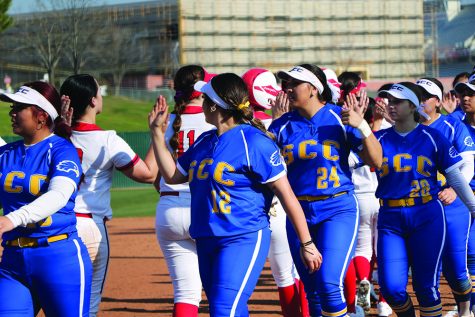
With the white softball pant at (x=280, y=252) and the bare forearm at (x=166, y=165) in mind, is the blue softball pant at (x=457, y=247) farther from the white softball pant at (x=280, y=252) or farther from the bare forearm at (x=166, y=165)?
the bare forearm at (x=166, y=165)

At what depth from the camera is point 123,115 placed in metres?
52.8

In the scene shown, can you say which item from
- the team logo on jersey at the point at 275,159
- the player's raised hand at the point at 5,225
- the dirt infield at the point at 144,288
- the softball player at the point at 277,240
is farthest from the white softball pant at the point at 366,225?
the player's raised hand at the point at 5,225

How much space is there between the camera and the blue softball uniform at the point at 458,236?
26.5ft

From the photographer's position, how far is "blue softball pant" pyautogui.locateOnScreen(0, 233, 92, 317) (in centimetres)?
575

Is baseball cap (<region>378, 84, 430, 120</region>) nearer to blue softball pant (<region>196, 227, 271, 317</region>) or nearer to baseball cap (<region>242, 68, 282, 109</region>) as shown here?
baseball cap (<region>242, 68, 282, 109</region>)

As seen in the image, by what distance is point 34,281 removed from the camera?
227 inches

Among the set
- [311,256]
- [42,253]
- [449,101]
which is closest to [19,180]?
[42,253]

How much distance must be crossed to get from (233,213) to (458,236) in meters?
2.84

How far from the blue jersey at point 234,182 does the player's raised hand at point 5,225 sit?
1.27 metres

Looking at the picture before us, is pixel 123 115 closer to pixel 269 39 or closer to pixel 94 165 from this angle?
pixel 269 39

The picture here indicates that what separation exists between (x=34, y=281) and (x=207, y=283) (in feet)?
3.59

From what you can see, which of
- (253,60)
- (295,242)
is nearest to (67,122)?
(295,242)

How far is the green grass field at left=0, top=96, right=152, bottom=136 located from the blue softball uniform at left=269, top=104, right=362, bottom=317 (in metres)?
37.8

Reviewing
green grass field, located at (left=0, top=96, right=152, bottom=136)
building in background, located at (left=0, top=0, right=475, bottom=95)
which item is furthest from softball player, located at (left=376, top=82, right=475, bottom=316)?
building in background, located at (left=0, top=0, right=475, bottom=95)
